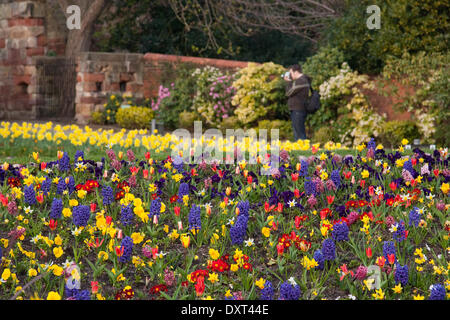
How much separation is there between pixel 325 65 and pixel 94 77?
607 cm

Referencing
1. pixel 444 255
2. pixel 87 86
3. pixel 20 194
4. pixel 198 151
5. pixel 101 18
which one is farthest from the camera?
pixel 101 18

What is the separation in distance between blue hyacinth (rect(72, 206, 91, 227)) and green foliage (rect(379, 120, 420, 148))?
7.78 meters

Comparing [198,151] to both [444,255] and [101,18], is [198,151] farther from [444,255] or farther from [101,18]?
[101,18]

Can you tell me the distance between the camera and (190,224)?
15.7 feet

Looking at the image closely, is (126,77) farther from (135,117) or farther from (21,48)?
(21,48)

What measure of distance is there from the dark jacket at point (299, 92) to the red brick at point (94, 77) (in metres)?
6.23

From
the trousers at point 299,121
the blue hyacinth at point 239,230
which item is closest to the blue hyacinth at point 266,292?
the blue hyacinth at point 239,230

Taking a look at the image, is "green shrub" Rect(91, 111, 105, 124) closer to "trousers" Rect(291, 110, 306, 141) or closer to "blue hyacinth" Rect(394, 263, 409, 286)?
"trousers" Rect(291, 110, 306, 141)

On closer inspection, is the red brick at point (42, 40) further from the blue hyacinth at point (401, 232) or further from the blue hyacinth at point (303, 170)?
Result: the blue hyacinth at point (401, 232)

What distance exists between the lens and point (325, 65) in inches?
512

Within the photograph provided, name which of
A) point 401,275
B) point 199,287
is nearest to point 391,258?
point 401,275

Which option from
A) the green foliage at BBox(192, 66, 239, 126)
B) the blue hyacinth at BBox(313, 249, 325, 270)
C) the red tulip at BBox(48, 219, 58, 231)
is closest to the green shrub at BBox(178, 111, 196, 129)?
the green foliage at BBox(192, 66, 239, 126)
